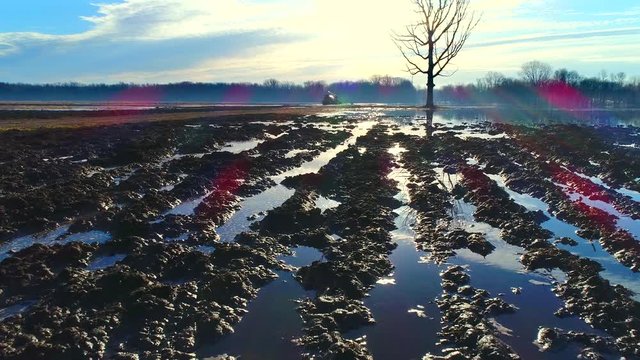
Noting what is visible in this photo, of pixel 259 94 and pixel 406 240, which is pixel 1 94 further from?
pixel 406 240

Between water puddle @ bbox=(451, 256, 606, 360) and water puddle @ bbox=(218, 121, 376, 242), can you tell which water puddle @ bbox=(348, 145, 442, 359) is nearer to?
water puddle @ bbox=(451, 256, 606, 360)

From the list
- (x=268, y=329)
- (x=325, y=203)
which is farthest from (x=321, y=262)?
(x=325, y=203)

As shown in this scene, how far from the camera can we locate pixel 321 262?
9.33 meters

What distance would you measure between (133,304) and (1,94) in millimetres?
214264

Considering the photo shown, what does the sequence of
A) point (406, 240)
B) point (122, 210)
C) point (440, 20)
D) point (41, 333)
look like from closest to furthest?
point (41, 333) → point (406, 240) → point (122, 210) → point (440, 20)

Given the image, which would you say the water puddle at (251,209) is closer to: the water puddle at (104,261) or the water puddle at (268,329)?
the water puddle at (104,261)

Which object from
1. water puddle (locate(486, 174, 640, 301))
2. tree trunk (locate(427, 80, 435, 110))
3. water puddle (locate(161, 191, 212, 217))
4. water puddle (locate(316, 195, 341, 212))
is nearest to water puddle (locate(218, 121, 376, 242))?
water puddle (locate(316, 195, 341, 212))

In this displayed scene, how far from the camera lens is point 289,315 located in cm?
757

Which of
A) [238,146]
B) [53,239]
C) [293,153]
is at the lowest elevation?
[53,239]

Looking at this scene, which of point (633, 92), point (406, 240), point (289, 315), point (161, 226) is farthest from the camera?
point (633, 92)

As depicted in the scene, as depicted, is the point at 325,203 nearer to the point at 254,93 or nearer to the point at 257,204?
the point at 257,204

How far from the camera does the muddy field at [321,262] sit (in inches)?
265

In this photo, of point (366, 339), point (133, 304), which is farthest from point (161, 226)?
point (366, 339)

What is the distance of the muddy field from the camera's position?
6.73m
